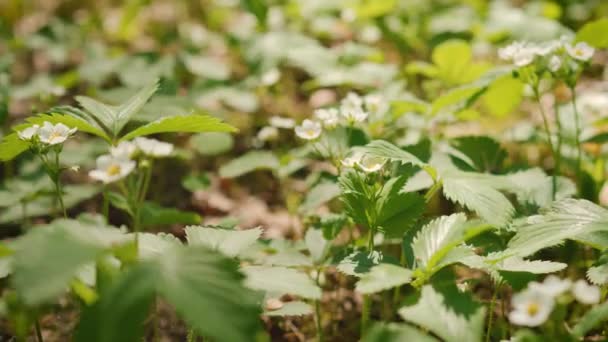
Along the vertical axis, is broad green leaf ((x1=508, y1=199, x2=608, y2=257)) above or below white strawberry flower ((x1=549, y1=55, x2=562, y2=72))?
below

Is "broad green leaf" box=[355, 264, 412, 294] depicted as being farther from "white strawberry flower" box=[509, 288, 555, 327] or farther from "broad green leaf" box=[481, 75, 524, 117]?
"broad green leaf" box=[481, 75, 524, 117]

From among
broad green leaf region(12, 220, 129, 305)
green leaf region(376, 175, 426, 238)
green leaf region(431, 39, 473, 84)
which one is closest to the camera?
broad green leaf region(12, 220, 129, 305)

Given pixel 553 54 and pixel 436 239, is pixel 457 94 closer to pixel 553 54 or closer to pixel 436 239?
pixel 553 54

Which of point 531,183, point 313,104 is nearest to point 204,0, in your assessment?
point 313,104

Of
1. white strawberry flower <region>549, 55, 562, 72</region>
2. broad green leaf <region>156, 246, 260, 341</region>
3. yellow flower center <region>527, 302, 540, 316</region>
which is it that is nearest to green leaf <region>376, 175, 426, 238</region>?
yellow flower center <region>527, 302, 540, 316</region>

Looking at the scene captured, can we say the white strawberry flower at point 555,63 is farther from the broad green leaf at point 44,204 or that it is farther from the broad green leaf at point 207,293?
the broad green leaf at point 44,204

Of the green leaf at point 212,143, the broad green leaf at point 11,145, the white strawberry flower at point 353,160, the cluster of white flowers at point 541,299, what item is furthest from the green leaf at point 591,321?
the green leaf at point 212,143

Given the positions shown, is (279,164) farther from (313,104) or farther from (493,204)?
(313,104)
